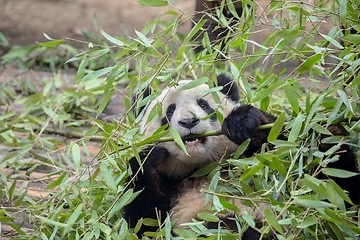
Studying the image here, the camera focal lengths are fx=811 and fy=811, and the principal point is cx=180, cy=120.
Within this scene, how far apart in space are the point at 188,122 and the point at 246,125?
0.28 m

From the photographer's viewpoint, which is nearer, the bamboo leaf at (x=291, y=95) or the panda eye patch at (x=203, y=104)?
the bamboo leaf at (x=291, y=95)

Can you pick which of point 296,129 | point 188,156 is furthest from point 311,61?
point 188,156

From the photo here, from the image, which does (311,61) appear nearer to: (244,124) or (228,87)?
(244,124)

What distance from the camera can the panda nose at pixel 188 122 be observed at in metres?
3.50

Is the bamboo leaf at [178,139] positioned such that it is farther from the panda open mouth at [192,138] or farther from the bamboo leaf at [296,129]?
the bamboo leaf at [296,129]

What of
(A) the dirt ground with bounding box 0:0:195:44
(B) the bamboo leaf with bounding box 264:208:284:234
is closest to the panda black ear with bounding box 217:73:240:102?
(B) the bamboo leaf with bounding box 264:208:284:234

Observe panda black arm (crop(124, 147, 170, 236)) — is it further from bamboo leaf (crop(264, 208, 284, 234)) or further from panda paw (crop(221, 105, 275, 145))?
bamboo leaf (crop(264, 208, 284, 234))

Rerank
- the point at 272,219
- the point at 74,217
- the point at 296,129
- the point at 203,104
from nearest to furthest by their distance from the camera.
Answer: the point at 272,219 < the point at 296,129 < the point at 74,217 < the point at 203,104

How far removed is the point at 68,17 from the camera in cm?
892

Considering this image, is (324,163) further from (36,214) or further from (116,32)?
(116,32)

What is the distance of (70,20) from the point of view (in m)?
8.84

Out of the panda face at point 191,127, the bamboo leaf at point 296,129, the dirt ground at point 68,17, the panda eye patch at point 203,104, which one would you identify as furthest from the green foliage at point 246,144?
the dirt ground at point 68,17

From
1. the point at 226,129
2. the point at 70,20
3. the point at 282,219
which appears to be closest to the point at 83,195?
the point at 226,129

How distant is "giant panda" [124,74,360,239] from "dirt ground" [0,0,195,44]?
438cm
